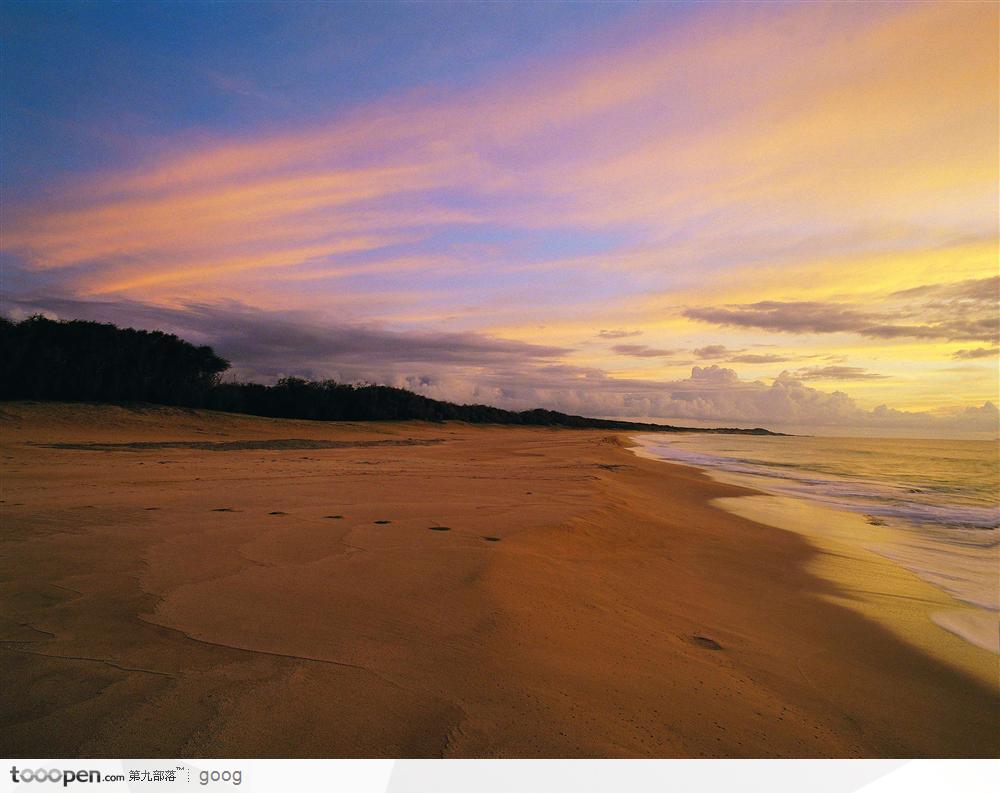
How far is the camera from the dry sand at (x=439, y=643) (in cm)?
250

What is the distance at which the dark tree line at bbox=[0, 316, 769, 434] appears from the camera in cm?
3062

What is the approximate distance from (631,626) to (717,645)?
620 mm

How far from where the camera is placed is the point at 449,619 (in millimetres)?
3789

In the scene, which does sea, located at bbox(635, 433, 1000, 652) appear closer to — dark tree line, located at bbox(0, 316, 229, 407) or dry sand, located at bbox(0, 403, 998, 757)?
dry sand, located at bbox(0, 403, 998, 757)

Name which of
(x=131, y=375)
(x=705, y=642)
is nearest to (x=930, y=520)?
(x=705, y=642)

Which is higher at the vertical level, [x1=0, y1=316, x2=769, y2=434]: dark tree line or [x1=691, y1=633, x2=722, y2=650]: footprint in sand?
[x1=0, y1=316, x2=769, y2=434]: dark tree line

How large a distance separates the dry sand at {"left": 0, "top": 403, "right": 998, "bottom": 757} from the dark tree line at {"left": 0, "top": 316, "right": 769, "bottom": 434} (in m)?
30.2
